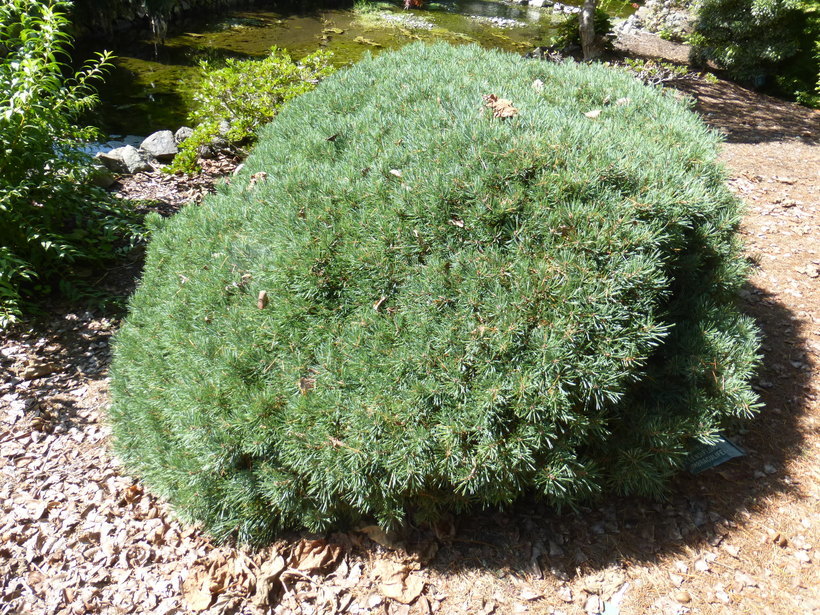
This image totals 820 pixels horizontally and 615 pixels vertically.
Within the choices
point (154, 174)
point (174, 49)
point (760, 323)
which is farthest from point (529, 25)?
point (760, 323)

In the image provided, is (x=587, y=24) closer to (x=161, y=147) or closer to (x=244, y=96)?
(x=244, y=96)

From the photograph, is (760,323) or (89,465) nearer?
(89,465)

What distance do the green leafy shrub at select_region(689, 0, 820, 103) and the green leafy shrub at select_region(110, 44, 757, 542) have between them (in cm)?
801

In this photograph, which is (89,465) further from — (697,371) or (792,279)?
(792,279)

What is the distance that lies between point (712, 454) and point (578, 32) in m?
10.8

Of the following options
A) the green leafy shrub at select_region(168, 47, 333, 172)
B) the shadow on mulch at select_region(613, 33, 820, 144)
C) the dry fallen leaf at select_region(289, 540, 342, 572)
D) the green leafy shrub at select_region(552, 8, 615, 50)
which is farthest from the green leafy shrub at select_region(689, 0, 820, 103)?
the dry fallen leaf at select_region(289, 540, 342, 572)

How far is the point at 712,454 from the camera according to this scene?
2.34m

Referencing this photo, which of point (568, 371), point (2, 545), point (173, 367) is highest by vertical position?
point (568, 371)

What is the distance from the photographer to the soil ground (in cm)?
204

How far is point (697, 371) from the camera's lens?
2203 mm

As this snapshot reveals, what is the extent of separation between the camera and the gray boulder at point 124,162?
16.9 ft

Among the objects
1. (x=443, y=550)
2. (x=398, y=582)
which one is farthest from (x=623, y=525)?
(x=398, y=582)

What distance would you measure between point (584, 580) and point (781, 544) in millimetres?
851

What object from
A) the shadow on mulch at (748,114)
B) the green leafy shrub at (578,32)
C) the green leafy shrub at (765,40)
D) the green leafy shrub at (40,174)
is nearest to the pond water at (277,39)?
the green leafy shrub at (578,32)
